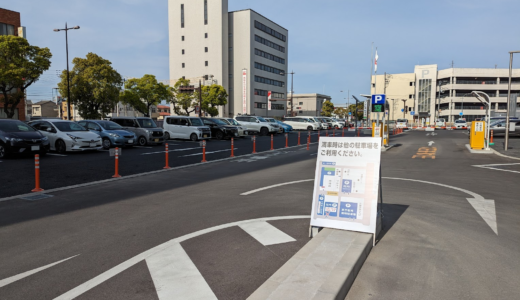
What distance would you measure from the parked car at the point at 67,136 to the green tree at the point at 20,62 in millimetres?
14036

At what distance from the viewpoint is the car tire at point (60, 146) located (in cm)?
1768

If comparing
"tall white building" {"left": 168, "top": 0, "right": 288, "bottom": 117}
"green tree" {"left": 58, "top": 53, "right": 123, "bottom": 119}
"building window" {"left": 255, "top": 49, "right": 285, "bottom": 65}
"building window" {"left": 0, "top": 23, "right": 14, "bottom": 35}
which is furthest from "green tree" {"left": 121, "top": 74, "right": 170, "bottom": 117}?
Result: "building window" {"left": 255, "top": 49, "right": 285, "bottom": 65}

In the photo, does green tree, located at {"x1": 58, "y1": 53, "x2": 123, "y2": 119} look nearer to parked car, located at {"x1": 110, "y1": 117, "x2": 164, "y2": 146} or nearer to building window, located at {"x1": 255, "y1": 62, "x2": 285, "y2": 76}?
parked car, located at {"x1": 110, "y1": 117, "x2": 164, "y2": 146}

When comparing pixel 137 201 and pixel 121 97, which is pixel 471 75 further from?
pixel 137 201

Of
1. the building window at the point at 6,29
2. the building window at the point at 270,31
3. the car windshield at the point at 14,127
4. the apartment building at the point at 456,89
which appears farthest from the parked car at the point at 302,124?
the apartment building at the point at 456,89

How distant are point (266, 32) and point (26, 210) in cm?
8207

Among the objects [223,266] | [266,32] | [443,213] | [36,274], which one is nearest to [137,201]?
[36,274]

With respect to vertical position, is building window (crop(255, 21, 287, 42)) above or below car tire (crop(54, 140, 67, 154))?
above

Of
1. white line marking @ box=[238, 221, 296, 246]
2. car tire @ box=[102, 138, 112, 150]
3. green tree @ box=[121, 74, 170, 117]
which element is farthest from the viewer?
green tree @ box=[121, 74, 170, 117]

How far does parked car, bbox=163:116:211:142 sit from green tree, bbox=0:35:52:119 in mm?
12929

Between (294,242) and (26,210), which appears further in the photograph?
(26,210)

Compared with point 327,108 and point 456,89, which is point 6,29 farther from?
point 327,108

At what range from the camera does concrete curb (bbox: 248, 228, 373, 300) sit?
350 cm

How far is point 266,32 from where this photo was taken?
277 ft
